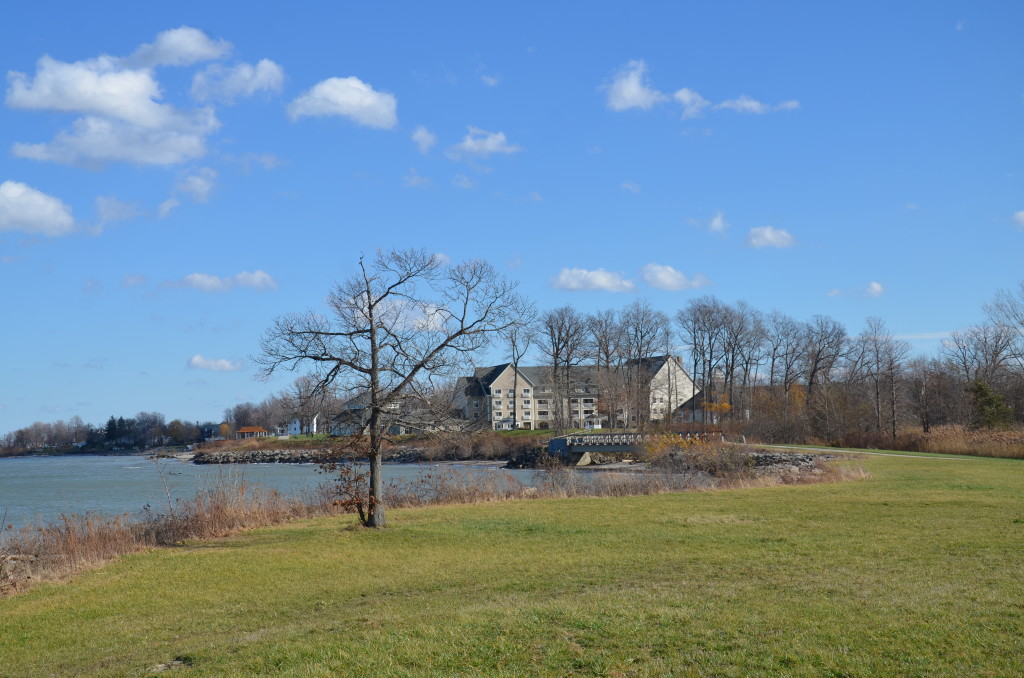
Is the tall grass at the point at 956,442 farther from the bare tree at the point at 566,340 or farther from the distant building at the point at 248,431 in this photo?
the distant building at the point at 248,431

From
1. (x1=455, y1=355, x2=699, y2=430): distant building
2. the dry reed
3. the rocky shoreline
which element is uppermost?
(x1=455, y1=355, x2=699, y2=430): distant building

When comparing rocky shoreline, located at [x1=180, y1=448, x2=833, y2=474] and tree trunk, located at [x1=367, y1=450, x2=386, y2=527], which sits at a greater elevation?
tree trunk, located at [x1=367, y1=450, x2=386, y2=527]

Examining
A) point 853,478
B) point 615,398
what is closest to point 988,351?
point 615,398

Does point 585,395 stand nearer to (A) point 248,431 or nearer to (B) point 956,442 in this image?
(B) point 956,442

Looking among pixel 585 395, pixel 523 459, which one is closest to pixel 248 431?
pixel 585 395

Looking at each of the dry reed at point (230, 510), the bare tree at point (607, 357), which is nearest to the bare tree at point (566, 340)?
the bare tree at point (607, 357)

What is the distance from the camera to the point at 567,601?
372 inches

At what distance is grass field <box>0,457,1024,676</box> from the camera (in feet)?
23.0

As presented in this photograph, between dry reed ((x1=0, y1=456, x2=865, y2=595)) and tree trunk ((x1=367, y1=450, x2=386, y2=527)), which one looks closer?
dry reed ((x1=0, y1=456, x2=865, y2=595))

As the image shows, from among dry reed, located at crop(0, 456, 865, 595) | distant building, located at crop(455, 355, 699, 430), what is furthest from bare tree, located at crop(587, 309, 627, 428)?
dry reed, located at crop(0, 456, 865, 595)

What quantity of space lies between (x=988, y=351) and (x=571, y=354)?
120 feet

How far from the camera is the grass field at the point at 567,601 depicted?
700cm

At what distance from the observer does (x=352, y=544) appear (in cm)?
1566

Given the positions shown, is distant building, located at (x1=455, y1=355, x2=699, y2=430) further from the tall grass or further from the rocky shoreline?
the tall grass
